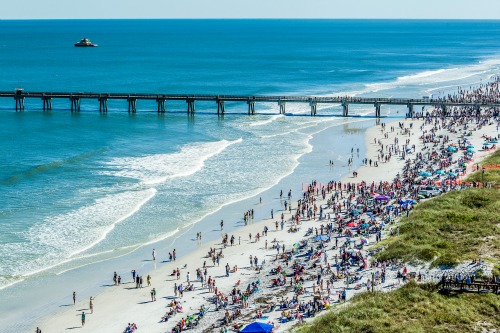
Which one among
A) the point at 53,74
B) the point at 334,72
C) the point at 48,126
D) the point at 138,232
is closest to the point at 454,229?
the point at 138,232

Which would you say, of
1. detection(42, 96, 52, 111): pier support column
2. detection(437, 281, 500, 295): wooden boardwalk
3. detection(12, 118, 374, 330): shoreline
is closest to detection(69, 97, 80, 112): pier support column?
detection(42, 96, 52, 111): pier support column

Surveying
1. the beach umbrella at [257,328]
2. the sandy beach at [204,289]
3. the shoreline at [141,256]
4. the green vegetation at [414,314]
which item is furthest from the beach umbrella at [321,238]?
the beach umbrella at [257,328]

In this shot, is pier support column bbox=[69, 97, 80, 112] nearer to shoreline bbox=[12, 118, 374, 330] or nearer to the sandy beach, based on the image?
shoreline bbox=[12, 118, 374, 330]

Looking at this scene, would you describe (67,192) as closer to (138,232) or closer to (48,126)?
(138,232)

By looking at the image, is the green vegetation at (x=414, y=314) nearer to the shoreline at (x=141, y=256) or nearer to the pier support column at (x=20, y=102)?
the shoreline at (x=141, y=256)

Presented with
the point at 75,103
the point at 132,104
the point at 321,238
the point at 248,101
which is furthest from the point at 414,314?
the point at 75,103

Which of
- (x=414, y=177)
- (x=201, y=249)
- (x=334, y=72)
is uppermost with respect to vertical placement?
(x=334, y=72)
